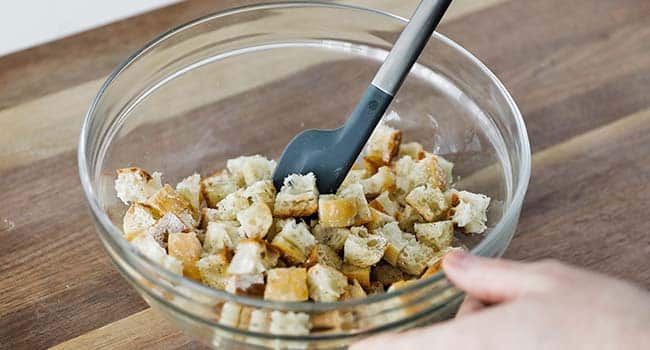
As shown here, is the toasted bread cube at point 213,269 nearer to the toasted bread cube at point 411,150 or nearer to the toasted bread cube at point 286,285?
the toasted bread cube at point 286,285

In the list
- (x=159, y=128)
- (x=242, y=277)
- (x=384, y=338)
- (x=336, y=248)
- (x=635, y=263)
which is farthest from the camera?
(x=159, y=128)

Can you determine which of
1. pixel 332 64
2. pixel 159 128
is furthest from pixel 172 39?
pixel 332 64

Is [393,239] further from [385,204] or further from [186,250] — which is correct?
[186,250]

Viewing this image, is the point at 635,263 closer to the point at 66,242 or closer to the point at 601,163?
the point at 601,163

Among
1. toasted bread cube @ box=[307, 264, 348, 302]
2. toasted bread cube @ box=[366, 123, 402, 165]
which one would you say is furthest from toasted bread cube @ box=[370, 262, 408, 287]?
toasted bread cube @ box=[366, 123, 402, 165]

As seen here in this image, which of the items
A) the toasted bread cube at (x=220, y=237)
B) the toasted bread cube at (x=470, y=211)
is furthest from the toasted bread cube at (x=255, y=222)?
the toasted bread cube at (x=470, y=211)

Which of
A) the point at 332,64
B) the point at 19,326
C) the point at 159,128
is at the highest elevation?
the point at 332,64
